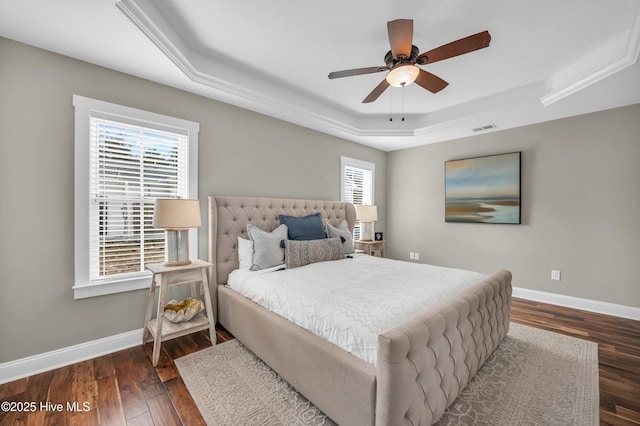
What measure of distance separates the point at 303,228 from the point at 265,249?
1.87 feet

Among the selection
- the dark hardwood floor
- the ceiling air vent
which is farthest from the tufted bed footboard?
the ceiling air vent

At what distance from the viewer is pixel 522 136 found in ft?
12.7

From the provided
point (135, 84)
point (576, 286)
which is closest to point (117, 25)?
point (135, 84)

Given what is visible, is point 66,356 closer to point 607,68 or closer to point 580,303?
point 607,68

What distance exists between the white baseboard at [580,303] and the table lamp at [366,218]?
7.43ft

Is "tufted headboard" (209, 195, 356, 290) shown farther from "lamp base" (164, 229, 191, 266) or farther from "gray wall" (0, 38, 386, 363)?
"gray wall" (0, 38, 386, 363)

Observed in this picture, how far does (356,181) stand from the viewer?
16.2 ft

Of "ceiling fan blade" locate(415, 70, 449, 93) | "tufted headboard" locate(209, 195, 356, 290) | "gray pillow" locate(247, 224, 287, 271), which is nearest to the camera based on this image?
"ceiling fan blade" locate(415, 70, 449, 93)

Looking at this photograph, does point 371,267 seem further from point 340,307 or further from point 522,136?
point 522,136

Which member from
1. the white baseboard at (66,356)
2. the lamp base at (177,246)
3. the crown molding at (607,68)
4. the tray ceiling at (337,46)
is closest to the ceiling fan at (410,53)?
the tray ceiling at (337,46)

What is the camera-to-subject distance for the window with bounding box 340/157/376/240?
459cm

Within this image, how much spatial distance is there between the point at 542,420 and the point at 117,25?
374 centimetres

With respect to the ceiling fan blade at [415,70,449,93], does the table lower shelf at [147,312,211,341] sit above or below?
below

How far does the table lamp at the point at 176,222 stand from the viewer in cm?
226
